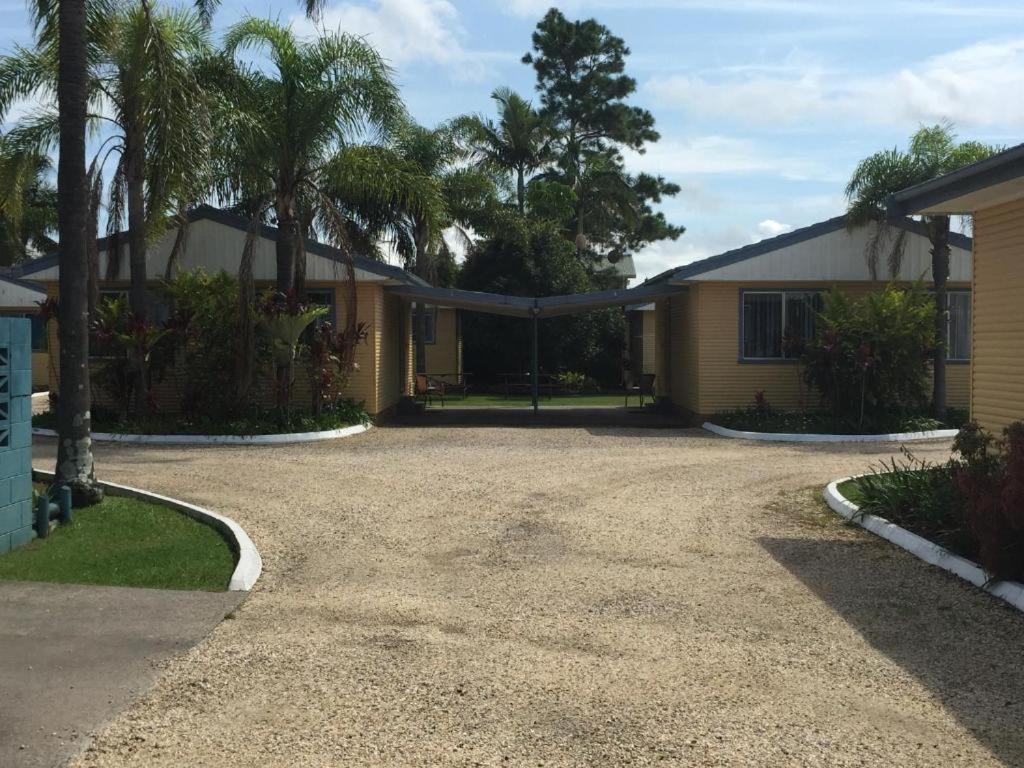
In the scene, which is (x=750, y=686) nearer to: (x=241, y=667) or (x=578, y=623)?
(x=578, y=623)

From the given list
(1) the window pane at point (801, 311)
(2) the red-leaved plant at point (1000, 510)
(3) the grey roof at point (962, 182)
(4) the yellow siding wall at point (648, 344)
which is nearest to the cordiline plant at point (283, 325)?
(1) the window pane at point (801, 311)

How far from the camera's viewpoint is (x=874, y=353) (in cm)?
1653

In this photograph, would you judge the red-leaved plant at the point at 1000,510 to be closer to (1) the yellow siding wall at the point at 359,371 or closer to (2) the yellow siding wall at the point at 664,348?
(1) the yellow siding wall at the point at 359,371

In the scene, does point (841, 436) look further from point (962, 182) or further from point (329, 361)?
point (962, 182)

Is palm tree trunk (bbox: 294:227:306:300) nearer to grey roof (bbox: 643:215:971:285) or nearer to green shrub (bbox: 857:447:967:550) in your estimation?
grey roof (bbox: 643:215:971:285)

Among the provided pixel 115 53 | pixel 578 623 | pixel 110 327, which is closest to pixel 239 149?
pixel 115 53

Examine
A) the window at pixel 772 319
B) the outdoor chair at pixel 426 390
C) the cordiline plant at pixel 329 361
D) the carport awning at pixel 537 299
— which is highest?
the carport awning at pixel 537 299

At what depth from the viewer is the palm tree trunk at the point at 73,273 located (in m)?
9.24

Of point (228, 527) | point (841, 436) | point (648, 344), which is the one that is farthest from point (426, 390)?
point (228, 527)

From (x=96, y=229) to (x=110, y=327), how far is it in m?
1.54

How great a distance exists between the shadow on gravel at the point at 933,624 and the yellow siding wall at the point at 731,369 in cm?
1050

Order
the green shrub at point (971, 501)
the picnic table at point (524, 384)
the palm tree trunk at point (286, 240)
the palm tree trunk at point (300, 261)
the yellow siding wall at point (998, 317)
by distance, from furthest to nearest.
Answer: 1. the picnic table at point (524, 384)
2. the palm tree trunk at point (300, 261)
3. the palm tree trunk at point (286, 240)
4. the yellow siding wall at point (998, 317)
5. the green shrub at point (971, 501)

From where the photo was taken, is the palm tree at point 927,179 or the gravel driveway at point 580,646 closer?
the gravel driveway at point 580,646

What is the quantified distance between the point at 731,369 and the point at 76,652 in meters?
14.9
